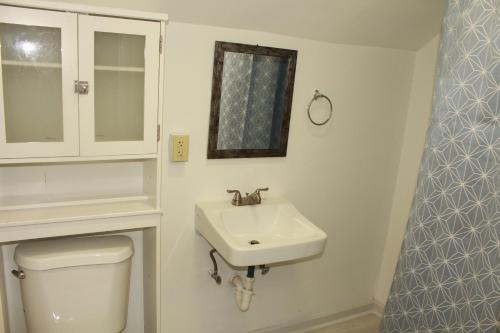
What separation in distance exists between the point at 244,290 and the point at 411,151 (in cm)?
133

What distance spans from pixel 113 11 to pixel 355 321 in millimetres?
2303

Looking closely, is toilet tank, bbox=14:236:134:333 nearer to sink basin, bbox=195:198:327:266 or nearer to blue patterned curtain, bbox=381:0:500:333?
sink basin, bbox=195:198:327:266

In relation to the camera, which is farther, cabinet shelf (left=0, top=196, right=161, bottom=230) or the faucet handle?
the faucet handle

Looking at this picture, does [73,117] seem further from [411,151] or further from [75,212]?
[411,151]

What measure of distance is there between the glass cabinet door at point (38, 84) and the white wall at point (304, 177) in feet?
1.50

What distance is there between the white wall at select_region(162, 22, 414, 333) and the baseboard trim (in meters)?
0.04

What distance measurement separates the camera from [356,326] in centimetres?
258

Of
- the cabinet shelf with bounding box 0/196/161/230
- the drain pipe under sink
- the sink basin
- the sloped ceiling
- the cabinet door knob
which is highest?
the sloped ceiling

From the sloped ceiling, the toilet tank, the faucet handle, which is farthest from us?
the faucet handle

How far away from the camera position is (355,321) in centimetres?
263

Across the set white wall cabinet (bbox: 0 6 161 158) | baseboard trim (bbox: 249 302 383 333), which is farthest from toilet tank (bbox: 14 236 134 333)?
baseboard trim (bbox: 249 302 383 333)

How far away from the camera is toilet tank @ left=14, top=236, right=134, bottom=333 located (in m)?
1.58

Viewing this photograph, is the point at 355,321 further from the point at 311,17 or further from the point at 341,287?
the point at 311,17

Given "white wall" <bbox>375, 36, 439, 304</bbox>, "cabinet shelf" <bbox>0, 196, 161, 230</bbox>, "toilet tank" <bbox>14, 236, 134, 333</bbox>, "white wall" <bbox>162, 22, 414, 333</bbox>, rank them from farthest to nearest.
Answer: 1. "white wall" <bbox>375, 36, 439, 304</bbox>
2. "white wall" <bbox>162, 22, 414, 333</bbox>
3. "toilet tank" <bbox>14, 236, 134, 333</bbox>
4. "cabinet shelf" <bbox>0, 196, 161, 230</bbox>
